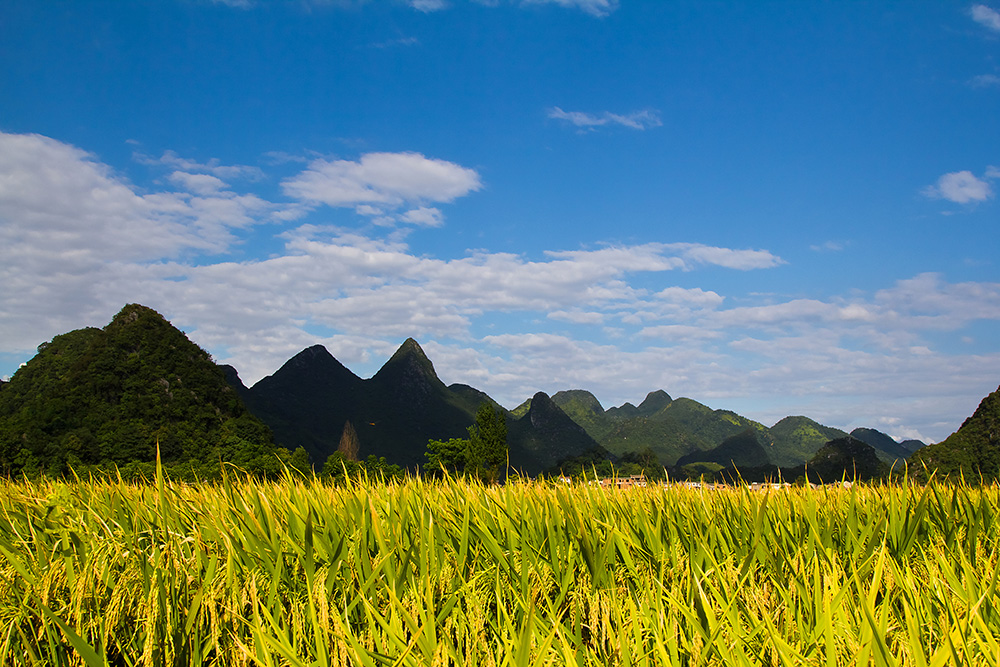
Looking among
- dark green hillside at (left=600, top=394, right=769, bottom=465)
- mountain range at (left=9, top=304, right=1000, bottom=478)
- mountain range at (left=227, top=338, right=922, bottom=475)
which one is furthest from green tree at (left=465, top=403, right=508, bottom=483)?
dark green hillside at (left=600, top=394, right=769, bottom=465)

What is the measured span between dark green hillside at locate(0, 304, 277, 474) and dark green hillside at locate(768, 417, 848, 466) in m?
135

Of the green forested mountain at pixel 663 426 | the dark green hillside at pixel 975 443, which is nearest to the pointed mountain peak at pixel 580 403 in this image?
the green forested mountain at pixel 663 426

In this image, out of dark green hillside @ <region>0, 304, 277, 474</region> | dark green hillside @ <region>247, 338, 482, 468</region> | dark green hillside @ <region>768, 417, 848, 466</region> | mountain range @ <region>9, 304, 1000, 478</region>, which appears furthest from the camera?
dark green hillside @ <region>768, 417, 848, 466</region>

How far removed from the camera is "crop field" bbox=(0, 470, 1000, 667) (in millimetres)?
2729

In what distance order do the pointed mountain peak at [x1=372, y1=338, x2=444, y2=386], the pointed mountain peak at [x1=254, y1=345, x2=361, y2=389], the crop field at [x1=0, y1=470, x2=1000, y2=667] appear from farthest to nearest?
the pointed mountain peak at [x1=372, y1=338, x2=444, y2=386], the pointed mountain peak at [x1=254, y1=345, x2=361, y2=389], the crop field at [x1=0, y1=470, x2=1000, y2=667]

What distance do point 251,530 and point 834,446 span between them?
9070 centimetres

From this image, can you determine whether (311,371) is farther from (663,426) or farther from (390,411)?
(663,426)

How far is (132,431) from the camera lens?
4822 centimetres

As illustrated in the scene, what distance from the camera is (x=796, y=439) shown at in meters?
164

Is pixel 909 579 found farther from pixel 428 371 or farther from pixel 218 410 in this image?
pixel 428 371

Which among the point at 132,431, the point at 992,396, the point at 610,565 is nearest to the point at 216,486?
the point at 610,565

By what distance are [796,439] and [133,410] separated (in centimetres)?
15161

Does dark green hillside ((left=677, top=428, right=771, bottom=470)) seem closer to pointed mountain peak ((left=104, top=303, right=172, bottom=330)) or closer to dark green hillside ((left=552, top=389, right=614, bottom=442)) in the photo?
dark green hillside ((left=552, top=389, right=614, bottom=442))

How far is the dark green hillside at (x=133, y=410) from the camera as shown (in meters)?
44.4
